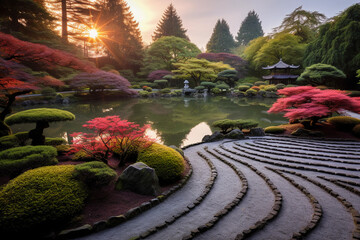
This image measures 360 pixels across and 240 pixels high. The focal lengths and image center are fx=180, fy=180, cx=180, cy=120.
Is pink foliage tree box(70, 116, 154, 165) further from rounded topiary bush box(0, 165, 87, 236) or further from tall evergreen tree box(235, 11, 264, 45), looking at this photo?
tall evergreen tree box(235, 11, 264, 45)

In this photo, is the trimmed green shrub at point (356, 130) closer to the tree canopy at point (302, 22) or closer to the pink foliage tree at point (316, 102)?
the pink foliage tree at point (316, 102)

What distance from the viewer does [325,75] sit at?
22.0 metres

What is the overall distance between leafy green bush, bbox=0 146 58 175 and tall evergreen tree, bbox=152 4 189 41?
50517 mm

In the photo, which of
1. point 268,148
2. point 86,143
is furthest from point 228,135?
point 86,143

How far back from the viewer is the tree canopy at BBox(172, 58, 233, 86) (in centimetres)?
3194

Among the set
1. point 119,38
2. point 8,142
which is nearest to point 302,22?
point 119,38

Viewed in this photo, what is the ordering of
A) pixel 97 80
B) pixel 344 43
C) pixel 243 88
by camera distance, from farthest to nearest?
pixel 243 88 → pixel 97 80 → pixel 344 43

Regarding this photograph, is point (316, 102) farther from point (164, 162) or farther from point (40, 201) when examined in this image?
point (40, 201)

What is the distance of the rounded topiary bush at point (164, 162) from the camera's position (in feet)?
15.0

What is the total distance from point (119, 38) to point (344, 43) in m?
36.9

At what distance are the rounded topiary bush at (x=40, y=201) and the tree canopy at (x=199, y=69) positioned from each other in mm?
29909

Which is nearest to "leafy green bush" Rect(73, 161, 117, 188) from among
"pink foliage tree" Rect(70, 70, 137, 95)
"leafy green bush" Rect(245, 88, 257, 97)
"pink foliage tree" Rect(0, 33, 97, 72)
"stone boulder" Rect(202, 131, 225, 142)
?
"pink foliage tree" Rect(0, 33, 97, 72)

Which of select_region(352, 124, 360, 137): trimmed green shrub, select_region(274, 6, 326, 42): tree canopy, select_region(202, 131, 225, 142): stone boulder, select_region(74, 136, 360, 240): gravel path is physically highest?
select_region(274, 6, 326, 42): tree canopy

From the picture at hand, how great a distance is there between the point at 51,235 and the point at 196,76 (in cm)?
3361
